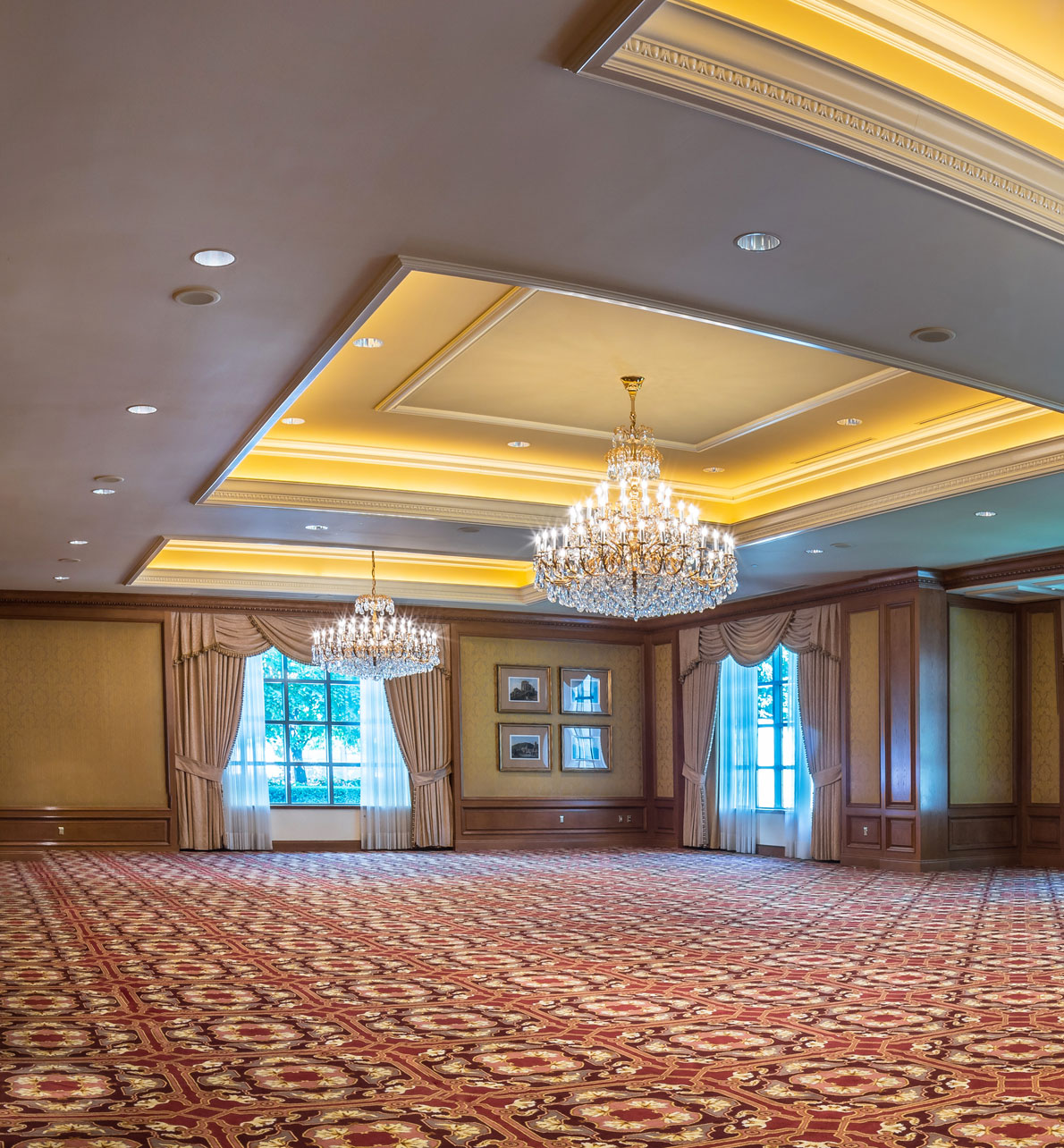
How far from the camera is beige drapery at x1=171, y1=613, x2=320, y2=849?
13.5 metres

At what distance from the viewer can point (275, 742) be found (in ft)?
46.9

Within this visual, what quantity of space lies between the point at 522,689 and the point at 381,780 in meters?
2.13

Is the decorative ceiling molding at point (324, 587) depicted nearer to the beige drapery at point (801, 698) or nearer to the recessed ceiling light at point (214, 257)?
the beige drapery at point (801, 698)

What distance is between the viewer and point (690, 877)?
11000 millimetres

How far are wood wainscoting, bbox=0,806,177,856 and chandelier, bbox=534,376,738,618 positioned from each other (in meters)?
7.42

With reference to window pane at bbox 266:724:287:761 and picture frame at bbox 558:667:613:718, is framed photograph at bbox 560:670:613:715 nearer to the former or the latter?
picture frame at bbox 558:667:613:718

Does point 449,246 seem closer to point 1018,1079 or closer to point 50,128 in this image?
point 50,128

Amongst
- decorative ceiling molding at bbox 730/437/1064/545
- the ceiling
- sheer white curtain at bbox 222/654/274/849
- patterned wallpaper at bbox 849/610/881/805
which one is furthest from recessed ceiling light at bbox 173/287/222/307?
sheer white curtain at bbox 222/654/274/849

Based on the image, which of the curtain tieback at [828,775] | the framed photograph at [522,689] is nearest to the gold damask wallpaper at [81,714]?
the framed photograph at [522,689]

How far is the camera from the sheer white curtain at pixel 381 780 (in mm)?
14266

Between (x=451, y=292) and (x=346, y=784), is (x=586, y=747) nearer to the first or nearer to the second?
(x=346, y=784)

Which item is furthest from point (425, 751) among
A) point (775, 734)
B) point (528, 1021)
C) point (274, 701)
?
point (528, 1021)

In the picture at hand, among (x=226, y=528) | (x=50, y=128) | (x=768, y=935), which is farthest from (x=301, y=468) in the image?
(x=50, y=128)

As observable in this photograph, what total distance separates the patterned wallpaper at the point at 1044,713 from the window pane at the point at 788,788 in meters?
2.53
